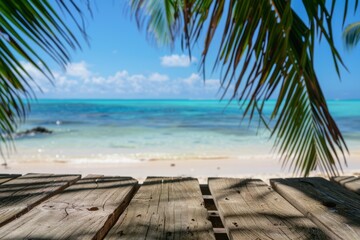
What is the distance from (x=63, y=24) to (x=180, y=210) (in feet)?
2.02

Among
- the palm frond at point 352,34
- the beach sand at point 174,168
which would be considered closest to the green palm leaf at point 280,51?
the beach sand at point 174,168

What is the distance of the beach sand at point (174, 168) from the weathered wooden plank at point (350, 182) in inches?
173

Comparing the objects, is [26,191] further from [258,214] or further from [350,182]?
[350,182]

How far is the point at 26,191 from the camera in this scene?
1.34m

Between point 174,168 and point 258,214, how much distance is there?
5.82m

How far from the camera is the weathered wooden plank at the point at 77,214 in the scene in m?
0.91

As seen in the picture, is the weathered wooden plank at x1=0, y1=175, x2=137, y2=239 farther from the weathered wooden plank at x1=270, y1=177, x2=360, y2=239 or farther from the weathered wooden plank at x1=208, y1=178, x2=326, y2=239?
the weathered wooden plank at x1=270, y1=177, x2=360, y2=239

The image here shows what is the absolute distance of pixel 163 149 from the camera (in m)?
10.4

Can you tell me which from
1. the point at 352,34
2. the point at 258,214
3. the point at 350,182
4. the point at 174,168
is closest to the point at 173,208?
the point at 258,214

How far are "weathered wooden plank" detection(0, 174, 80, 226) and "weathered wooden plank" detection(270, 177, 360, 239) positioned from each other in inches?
31.6

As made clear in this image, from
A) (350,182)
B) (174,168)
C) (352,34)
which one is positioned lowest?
(174,168)

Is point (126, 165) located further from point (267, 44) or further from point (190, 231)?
point (190, 231)

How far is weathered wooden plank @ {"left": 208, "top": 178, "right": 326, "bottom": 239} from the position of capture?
932 mm

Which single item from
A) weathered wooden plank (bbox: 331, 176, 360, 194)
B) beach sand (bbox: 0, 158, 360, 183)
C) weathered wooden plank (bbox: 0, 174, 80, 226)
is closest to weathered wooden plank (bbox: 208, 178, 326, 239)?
weathered wooden plank (bbox: 331, 176, 360, 194)
